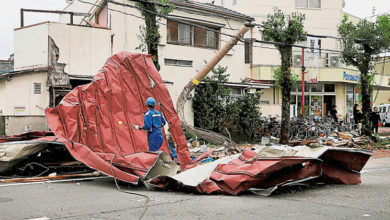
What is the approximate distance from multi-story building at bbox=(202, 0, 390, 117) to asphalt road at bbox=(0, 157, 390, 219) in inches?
917

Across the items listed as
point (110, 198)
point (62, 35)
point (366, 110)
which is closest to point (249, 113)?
point (366, 110)

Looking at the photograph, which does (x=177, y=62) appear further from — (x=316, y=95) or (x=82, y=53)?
(x=316, y=95)

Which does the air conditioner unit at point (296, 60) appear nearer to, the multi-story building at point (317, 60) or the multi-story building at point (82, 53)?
the multi-story building at point (317, 60)

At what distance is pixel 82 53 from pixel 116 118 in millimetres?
8966

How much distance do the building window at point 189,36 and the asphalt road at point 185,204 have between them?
1381 centimetres

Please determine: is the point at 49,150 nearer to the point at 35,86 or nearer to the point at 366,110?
the point at 35,86

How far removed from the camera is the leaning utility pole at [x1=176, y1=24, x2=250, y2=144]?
1455 centimetres

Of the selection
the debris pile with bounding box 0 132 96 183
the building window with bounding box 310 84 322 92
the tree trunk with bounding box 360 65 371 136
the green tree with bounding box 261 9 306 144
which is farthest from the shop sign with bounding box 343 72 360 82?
the debris pile with bounding box 0 132 96 183

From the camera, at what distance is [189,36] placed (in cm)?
2133

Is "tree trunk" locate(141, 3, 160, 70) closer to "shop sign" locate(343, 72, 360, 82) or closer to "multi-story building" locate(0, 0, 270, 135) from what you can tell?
"multi-story building" locate(0, 0, 270, 135)

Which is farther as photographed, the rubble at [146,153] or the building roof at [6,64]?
the building roof at [6,64]

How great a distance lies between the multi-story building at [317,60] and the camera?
30.3 metres

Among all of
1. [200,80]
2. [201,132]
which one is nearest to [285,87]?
[200,80]

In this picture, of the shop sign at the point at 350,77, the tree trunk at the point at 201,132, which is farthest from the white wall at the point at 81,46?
the shop sign at the point at 350,77
